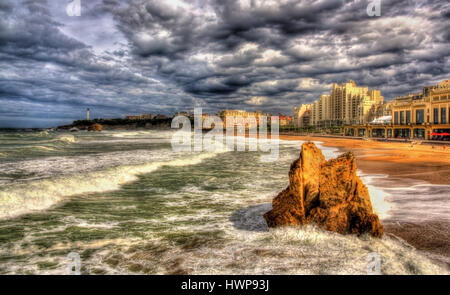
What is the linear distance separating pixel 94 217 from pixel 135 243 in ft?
8.88

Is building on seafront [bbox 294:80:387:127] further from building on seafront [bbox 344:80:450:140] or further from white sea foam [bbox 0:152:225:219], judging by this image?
white sea foam [bbox 0:152:225:219]

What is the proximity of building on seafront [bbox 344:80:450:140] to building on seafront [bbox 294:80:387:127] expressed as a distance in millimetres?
75301

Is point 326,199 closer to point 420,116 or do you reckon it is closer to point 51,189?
point 51,189

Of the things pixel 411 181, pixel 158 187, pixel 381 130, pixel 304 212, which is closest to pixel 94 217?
pixel 158 187

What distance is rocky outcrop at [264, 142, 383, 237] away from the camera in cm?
547

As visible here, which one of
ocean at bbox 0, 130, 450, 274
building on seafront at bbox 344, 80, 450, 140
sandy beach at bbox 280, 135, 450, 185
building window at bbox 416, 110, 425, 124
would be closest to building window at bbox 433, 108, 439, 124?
building on seafront at bbox 344, 80, 450, 140

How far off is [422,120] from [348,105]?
108 meters

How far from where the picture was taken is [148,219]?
7344 millimetres

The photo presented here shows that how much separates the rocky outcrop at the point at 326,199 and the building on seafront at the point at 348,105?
475 ft

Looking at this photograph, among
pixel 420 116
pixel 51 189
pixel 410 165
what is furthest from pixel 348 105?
pixel 51 189

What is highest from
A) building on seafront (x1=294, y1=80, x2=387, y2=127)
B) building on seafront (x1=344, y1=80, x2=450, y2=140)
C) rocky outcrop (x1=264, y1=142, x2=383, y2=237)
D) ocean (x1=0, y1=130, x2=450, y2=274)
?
building on seafront (x1=294, y1=80, x2=387, y2=127)

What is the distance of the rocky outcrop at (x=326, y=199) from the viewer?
5473 millimetres

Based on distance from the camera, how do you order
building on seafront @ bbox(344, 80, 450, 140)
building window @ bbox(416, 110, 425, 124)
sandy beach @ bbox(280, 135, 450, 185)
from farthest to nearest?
building window @ bbox(416, 110, 425, 124) → building on seafront @ bbox(344, 80, 450, 140) → sandy beach @ bbox(280, 135, 450, 185)
